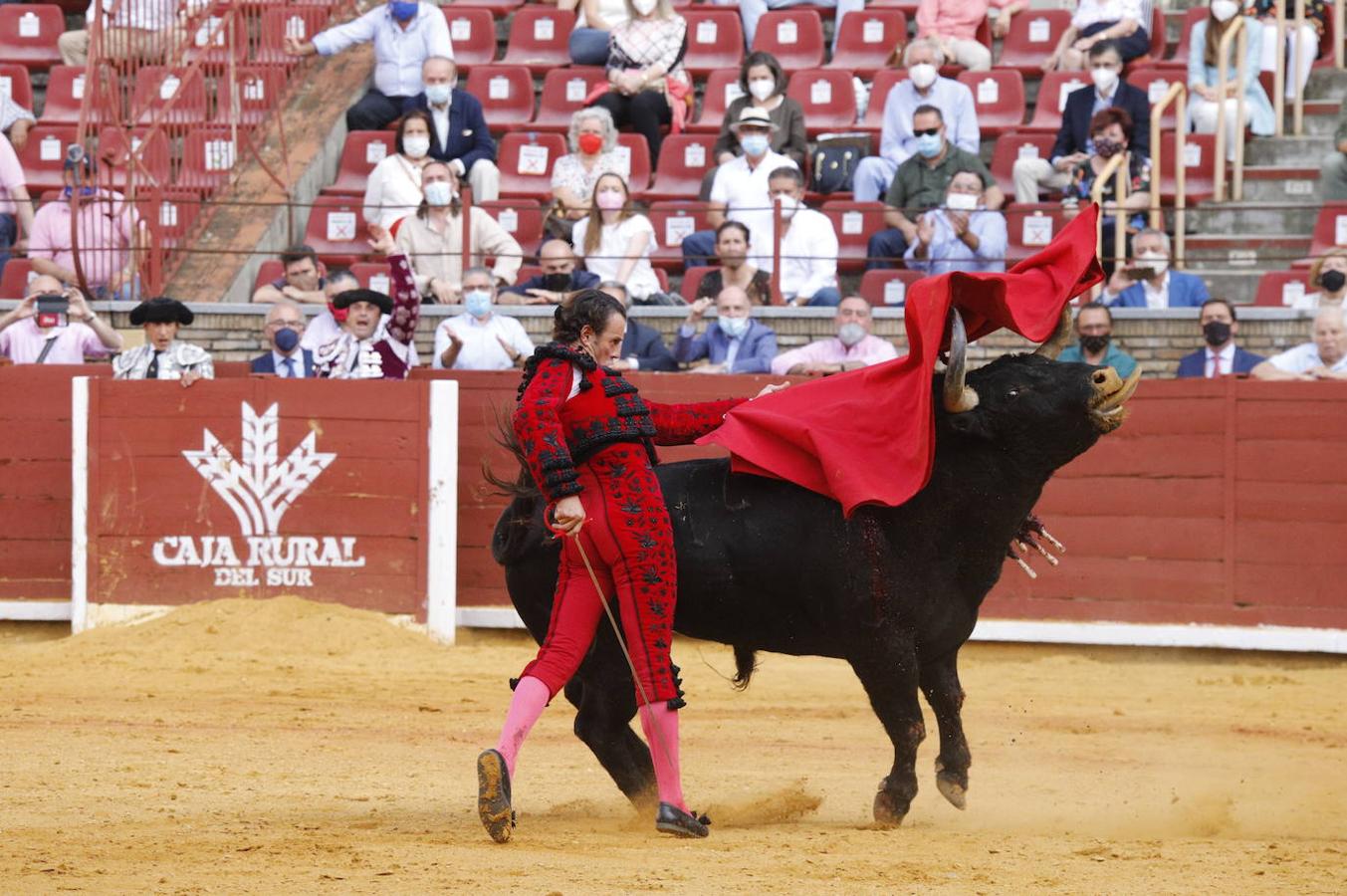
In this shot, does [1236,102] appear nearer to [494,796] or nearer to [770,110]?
[770,110]

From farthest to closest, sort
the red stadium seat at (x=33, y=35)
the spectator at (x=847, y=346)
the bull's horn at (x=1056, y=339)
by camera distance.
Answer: the red stadium seat at (x=33, y=35)
the spectator at (x=847, y=346)
the bull's horn at (x=1056, y=339)

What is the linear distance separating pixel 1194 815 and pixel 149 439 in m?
5.91

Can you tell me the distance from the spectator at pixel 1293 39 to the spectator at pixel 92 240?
23.1 ft

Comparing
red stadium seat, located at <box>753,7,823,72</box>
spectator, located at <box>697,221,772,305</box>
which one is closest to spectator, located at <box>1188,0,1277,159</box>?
red stadium seat, located at <box>753,7,823,72</box>

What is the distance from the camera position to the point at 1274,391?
33.0ft

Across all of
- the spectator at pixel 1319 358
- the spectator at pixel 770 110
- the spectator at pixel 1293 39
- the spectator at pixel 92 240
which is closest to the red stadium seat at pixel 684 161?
the spectator at pixel 770 110

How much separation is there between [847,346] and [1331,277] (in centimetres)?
254

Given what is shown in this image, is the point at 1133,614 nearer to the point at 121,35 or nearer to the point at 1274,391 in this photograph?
the point at 1274,391

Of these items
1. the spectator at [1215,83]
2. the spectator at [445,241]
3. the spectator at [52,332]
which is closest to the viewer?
the spectator at [52,332]

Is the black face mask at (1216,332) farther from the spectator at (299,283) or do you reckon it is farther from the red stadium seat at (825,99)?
the spectator at (299,283)

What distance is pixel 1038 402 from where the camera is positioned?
226 inches

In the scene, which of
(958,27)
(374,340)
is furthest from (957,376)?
(958,27)

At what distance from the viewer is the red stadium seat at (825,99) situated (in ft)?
44.1

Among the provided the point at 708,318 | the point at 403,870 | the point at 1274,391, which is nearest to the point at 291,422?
the point at 708,318
